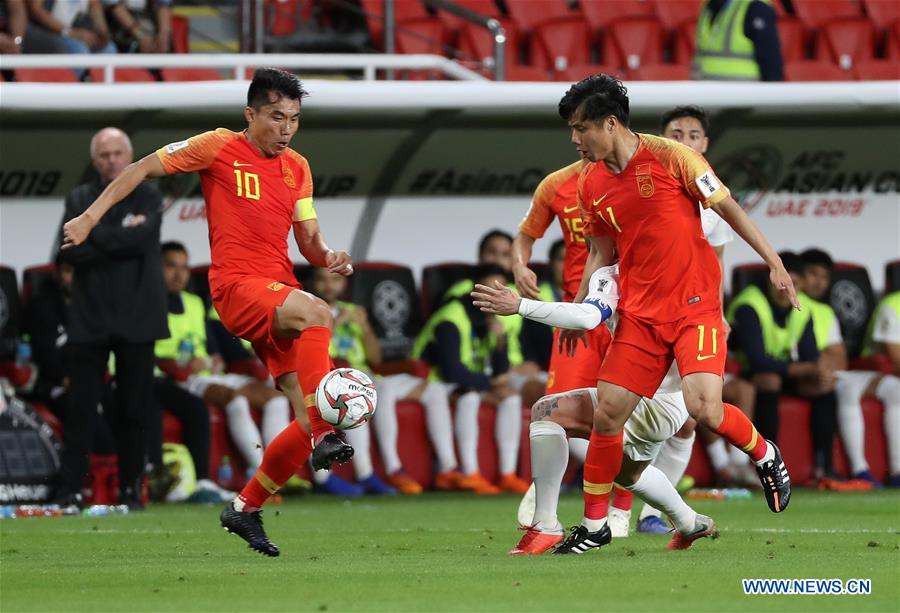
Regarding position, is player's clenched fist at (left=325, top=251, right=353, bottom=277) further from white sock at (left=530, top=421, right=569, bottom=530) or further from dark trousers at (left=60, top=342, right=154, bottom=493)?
dark trousers at (left=60, top=342, right=154, bottom=493)

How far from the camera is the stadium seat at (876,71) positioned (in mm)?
15969

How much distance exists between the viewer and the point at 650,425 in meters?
7.69

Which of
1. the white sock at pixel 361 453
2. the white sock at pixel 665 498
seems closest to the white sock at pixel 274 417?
the white sock at pixel 361 453

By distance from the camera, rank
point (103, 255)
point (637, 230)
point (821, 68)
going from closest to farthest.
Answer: point (637, 230) < point (103, 255) < point (821, 68)

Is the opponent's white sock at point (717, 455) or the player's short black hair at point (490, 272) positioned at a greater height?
the player's short black hair at point (490, 272)

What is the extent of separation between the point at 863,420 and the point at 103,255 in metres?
5.68

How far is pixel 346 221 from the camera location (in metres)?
13.8

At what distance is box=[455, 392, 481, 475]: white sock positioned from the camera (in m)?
12.7

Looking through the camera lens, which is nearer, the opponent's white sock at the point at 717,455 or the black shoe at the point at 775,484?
the black shoe at the point at 775,484

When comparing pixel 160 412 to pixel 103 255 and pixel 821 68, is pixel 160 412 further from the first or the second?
pixel 821 68

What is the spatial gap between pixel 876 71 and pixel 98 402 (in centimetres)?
804

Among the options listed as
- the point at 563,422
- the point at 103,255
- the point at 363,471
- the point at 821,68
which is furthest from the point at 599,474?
the point at 821,68

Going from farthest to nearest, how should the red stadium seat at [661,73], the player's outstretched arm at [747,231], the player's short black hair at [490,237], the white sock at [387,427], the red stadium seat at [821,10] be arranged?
1. the red stadium seat at [821,10]
2. the red stadium seat at [661,73]
3. the player's short black hair at [490,237]
4. the white sock at [387,427]
5. the player's outstretched arm at [747,231]

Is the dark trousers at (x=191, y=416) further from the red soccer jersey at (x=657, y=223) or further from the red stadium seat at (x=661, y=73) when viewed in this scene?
the red stadium seat at (x=661, y=73)
